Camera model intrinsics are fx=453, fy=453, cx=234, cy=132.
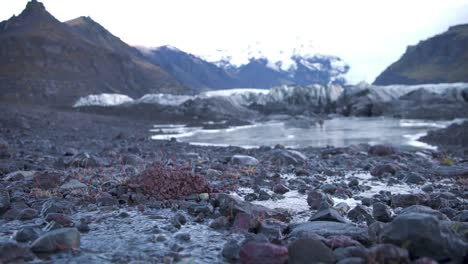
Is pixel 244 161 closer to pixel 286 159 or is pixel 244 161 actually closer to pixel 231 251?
pixel 286 159

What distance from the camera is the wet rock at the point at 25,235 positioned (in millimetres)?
3982

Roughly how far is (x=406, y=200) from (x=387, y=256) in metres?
2.95

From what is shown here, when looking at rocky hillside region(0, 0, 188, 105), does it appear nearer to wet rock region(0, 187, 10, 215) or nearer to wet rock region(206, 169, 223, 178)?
wet rock region(206, 169, 223, 178)

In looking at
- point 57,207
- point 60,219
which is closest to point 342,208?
point 60,219

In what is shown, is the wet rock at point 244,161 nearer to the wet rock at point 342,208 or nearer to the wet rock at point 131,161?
the wet rock at point 131,161

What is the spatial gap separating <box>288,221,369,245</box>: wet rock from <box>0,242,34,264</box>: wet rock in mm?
2228

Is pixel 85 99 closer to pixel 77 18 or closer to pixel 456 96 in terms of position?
pixel 456 96

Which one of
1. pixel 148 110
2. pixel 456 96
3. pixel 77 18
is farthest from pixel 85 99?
pixel 77 18

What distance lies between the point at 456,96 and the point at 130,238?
226 feet

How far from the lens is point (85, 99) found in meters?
68.6

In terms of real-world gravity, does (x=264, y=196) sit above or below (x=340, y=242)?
below

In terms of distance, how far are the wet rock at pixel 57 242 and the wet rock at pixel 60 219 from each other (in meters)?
0.64

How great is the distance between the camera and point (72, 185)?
21.2 ft

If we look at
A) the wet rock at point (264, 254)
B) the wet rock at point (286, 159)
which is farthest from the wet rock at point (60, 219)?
the wet rock at point (286, 159)
